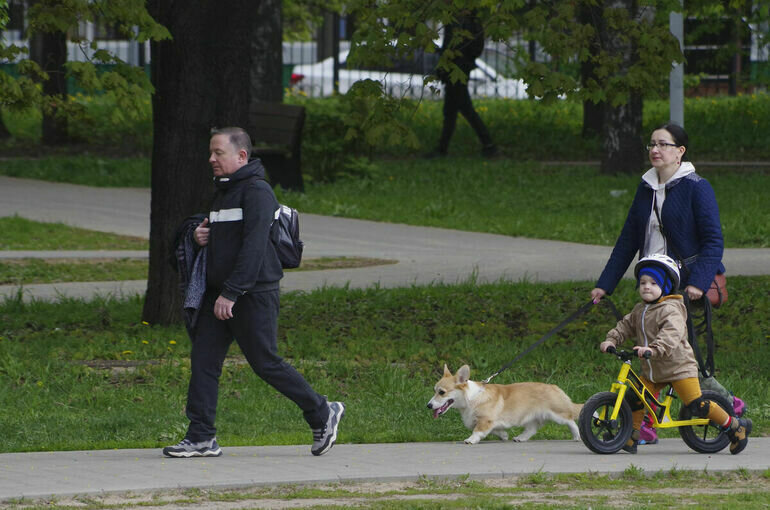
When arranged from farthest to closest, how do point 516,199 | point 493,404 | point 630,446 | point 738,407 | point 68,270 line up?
point 516,199 → point 68,270 → point 493,404 → point 738,407 → point 630,446

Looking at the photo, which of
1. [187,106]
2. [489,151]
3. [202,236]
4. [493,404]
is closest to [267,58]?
[489,151]

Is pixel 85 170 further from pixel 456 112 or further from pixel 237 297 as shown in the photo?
pixel 237 297

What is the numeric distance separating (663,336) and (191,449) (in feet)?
7.77

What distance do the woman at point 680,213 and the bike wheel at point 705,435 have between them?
527 mm

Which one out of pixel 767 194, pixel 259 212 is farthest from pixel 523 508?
pixel 767 194

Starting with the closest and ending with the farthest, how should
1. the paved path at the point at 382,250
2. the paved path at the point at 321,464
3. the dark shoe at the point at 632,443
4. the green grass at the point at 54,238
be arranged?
the paved path at the point at 321,464, the dark shoe at the point at 632,443, the paved path at the point at 382,250, the green grass at the point at 54,238

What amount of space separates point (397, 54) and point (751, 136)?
16.5m

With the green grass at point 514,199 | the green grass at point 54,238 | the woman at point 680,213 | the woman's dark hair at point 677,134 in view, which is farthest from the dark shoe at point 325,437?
the green grass at point 514,199

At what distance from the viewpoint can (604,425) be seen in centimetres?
689

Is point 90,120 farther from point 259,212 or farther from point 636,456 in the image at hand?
point 636,456

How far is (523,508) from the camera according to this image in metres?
5.56

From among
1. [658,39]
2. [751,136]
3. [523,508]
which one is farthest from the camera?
[751,136]

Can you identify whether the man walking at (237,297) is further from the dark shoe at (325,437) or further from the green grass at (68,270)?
the green grass at (68,270)

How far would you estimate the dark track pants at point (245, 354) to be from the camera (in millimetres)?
6711
